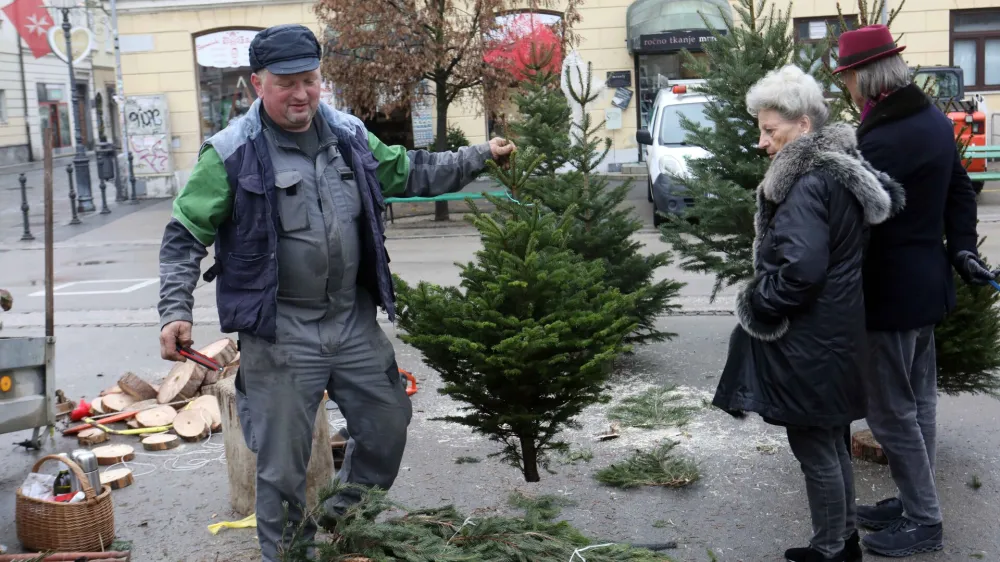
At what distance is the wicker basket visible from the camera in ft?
14.6

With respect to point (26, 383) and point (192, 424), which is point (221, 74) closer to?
point (192, 424)

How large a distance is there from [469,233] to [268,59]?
12.5m

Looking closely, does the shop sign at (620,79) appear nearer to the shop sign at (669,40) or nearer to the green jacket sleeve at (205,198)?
the shop sign at (669,40)

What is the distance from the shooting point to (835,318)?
3721 mm

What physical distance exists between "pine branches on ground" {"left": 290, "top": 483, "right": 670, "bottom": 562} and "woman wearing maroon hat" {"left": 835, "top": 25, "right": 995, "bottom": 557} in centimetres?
103

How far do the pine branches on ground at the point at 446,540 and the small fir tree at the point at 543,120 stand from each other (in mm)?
3507

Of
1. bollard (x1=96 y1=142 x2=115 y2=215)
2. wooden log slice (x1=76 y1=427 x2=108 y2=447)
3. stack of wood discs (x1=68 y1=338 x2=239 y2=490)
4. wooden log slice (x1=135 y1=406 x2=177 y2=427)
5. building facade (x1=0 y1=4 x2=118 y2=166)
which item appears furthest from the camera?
building facade (x1=0 y1=4 x2=118 y2=166)

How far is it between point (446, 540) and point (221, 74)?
21.5m

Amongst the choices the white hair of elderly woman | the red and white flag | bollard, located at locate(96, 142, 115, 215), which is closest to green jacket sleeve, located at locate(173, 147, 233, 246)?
the white hair of elderly woman

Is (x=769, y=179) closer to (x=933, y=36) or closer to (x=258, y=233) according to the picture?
(x=258, y=233)

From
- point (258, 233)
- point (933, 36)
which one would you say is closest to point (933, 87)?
point (258, 233)

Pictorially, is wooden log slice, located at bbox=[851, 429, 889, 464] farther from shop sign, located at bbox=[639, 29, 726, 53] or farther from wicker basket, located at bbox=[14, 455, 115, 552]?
shop sign, located at bbox=[639, 29, 726, 53]

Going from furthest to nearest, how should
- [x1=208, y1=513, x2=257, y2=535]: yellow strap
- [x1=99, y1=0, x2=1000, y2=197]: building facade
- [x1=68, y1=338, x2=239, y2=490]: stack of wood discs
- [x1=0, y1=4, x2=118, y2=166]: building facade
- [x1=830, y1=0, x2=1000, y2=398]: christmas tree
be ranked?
1. [x1=0, y1=4, x2=118, y2=166]: building facade
2. [x1=99, y1=0, x2=1000, y2=197]: building facade
3. [x1=68, y1=338, x2=239, y2=490]: stack of wood discs
4. [x1=830, y1=0, x2=1000, y2=398]: christmas tree
5. [x1=208, y1=513, x2=257, y2=535]: yellow strap

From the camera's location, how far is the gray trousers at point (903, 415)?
4.11 meters
